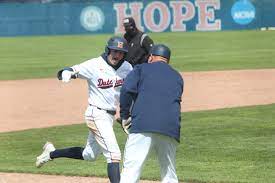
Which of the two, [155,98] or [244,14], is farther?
[244,14]

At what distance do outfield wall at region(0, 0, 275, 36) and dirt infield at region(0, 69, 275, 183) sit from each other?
24789 mm

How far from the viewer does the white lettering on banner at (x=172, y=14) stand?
164 feet

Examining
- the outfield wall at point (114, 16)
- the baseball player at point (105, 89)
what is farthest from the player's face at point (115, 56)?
the outfield wall at point (114, 16)

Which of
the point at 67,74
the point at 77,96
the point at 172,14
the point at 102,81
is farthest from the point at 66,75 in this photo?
the point at 172,14

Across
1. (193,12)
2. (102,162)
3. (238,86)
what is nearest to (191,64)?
(238,86)

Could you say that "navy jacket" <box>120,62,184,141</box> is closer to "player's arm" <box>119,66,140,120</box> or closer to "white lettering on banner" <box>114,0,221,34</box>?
"player's arm" <box>119,66,140,120</box>

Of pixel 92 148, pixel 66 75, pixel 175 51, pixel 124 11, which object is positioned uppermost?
pixel 66 75

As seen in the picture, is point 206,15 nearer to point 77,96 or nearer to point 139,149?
point 77,96

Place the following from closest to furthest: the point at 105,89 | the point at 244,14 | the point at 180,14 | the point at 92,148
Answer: the point at 105,89
the point at 92,148
the point at 180,14
the point at 244,14

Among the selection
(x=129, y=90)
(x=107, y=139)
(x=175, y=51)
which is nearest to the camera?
(x=129, y=90)

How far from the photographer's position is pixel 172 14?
5028cm

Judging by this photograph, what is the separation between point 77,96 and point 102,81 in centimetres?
1116

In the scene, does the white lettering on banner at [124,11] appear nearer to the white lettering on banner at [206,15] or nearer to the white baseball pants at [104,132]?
the white lettering on banner at [206,15]

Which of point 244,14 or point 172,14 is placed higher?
point 172,14
